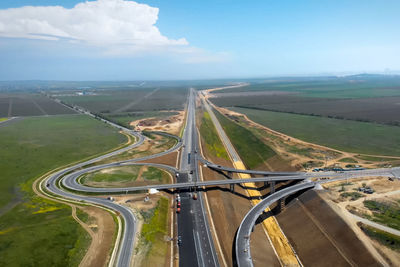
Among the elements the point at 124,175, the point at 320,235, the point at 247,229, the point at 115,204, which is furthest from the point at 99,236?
the point at 320,235

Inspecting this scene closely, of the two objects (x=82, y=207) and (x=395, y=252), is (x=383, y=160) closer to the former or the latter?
(x=395, y=252)

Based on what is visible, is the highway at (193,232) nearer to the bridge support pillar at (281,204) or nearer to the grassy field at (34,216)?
the grassy field at (34,216)

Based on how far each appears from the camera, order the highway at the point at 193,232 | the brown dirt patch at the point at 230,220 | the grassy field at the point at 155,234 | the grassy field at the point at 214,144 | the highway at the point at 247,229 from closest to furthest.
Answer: the highway at the point at 247,229, the grassy field at the point at 155,234, the highway at the point at 193,232, the brown dirt patch at the point at 230,220, the grassy field at the point at 214,144

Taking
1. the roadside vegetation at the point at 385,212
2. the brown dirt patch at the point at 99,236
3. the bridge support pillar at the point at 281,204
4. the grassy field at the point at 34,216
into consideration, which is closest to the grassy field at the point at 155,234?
the brown dirt patch at the point at 99,236

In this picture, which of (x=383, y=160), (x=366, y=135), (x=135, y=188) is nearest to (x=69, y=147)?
(x=135, y=188)

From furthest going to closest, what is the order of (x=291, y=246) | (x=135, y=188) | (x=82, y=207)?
(x=135, y=188), (x=82, y=207), (x=291, y=246)
